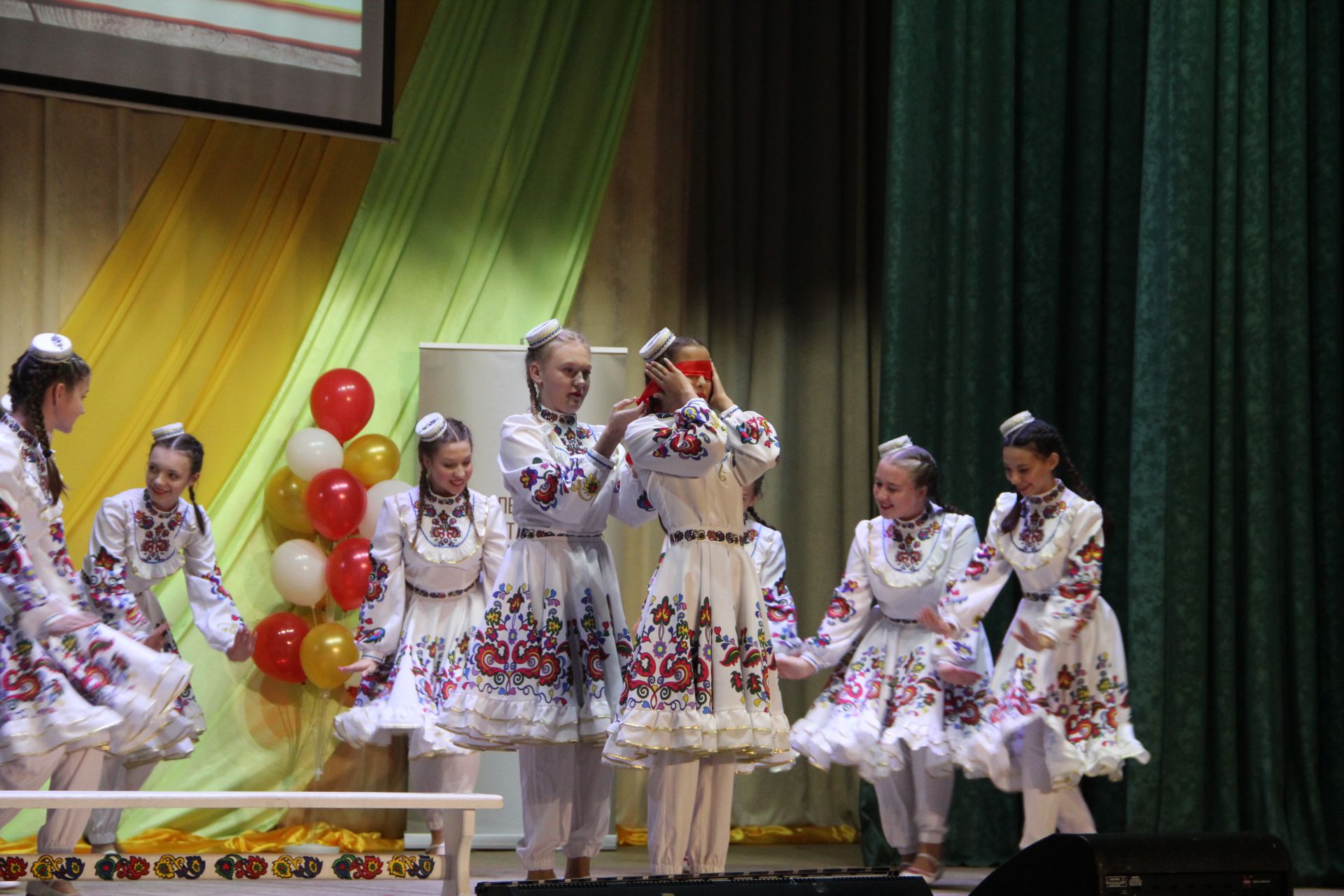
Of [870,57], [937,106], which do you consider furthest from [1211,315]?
[870,57]

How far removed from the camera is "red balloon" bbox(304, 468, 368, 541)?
5238 millimetres

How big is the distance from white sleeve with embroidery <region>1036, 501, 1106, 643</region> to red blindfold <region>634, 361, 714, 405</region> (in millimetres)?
1491

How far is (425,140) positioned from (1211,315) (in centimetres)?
314

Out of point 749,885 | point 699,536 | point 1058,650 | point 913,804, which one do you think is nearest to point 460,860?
point 699,536

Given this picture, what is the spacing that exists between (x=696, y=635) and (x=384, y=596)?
1.87m

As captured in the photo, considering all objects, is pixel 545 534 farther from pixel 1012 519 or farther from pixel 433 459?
pixel 1012 519

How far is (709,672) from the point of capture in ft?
10.5

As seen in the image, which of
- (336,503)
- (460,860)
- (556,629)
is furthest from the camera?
(336,503)

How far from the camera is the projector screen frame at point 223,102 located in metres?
5.09

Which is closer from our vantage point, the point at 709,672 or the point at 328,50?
the point at 709,672

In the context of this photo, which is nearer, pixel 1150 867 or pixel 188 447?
pixel 1150 867

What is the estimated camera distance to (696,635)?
321cm

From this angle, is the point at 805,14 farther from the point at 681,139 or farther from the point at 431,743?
the point at 431,743

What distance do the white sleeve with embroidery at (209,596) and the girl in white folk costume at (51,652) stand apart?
0.90m
